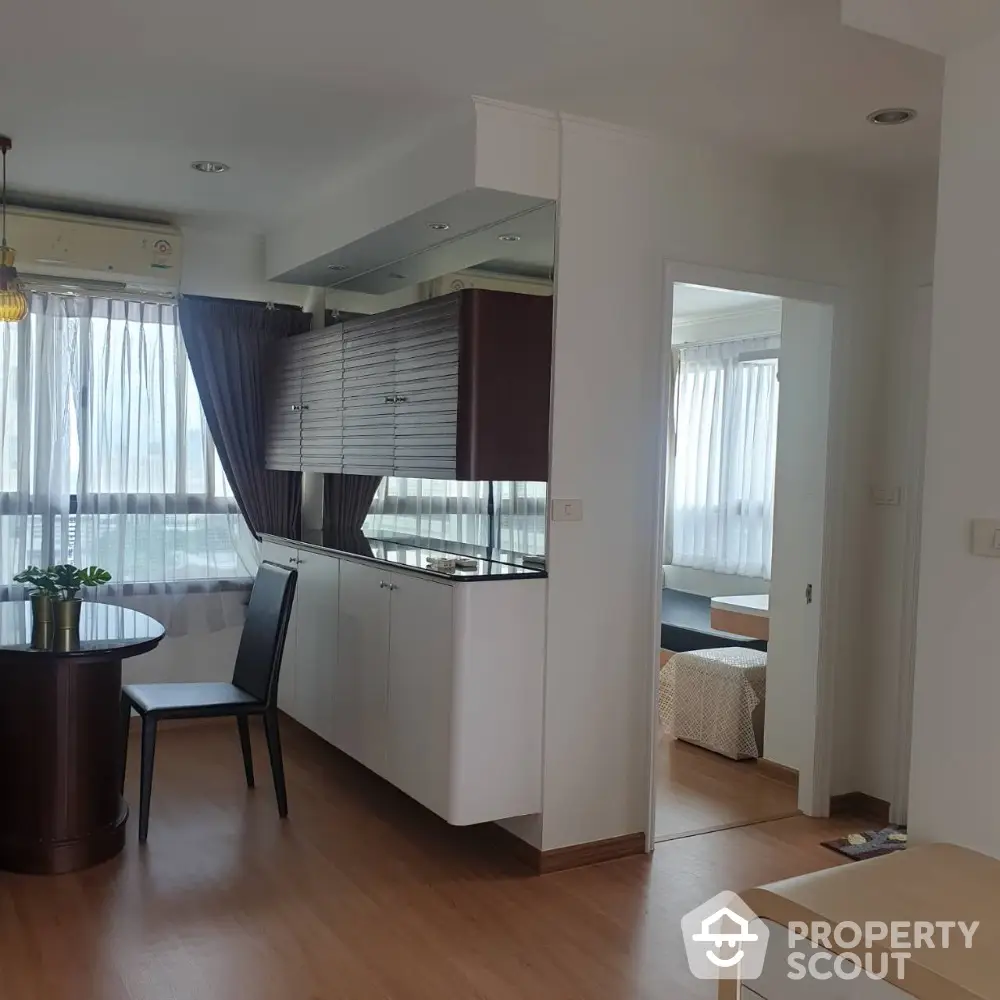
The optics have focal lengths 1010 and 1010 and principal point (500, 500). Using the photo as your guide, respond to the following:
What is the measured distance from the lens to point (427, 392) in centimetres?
359

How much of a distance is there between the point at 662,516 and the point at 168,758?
2500 mm

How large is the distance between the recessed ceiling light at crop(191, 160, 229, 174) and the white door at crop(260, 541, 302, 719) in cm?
164

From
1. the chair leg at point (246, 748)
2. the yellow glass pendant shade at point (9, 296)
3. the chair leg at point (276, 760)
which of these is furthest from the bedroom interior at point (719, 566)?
the yellow glass pendant shade at point (9, 296)

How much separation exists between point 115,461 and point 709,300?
3.58 metres

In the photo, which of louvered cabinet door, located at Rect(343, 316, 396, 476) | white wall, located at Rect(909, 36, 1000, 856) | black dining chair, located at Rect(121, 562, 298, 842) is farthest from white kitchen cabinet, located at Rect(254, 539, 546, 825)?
white wall, located at Rect(909, 36, 1000, 856)

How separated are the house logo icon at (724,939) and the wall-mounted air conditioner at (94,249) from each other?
11.9ft

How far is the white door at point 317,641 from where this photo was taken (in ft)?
13.7

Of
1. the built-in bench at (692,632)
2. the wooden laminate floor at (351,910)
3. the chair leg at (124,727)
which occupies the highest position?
the built-in bench at (692,632)

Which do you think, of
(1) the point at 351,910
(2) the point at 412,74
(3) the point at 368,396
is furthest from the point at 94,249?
(1) the point at 351,910

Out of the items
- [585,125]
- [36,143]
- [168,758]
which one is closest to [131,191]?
[36,143]

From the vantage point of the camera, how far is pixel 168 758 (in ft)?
14.7

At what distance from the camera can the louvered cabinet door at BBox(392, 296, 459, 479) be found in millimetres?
3400

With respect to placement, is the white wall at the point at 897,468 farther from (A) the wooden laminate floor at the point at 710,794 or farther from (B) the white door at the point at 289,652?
(B) the white door at the point at 289,652

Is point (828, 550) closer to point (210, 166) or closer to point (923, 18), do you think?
point (923, 18)
